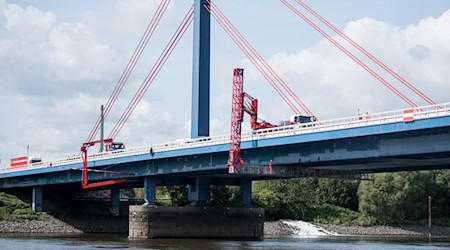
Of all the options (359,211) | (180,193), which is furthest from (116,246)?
(359,211)

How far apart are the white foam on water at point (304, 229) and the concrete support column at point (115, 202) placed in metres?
26.2

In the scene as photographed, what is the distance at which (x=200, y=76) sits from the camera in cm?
10006

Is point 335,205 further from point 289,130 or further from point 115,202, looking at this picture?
point 289,130

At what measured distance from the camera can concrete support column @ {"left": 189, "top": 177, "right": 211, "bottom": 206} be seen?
346 ft

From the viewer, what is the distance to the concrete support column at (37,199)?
13038cm

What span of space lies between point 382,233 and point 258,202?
65.4 feet

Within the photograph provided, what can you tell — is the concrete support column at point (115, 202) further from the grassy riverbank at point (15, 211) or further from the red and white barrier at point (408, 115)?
the red and white barrier at point (408, 115)

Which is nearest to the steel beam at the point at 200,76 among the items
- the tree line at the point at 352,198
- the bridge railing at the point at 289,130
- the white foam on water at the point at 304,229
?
the bridge railing at the point at 289,130

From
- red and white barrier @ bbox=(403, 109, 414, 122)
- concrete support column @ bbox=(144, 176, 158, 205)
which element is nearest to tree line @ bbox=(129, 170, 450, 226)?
concrete support column @ bbox=(144, 176, 158, 205)

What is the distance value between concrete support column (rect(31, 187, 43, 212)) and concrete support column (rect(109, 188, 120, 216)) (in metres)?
11.6

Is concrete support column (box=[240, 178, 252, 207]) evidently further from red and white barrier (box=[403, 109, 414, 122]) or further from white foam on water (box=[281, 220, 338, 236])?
red and white barrier (box=[403, 109, 414, 122])

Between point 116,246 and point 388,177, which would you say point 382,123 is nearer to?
point 116,246

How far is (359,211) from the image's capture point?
473ft

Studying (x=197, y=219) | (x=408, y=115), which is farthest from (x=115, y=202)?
(x=408, y=115)
